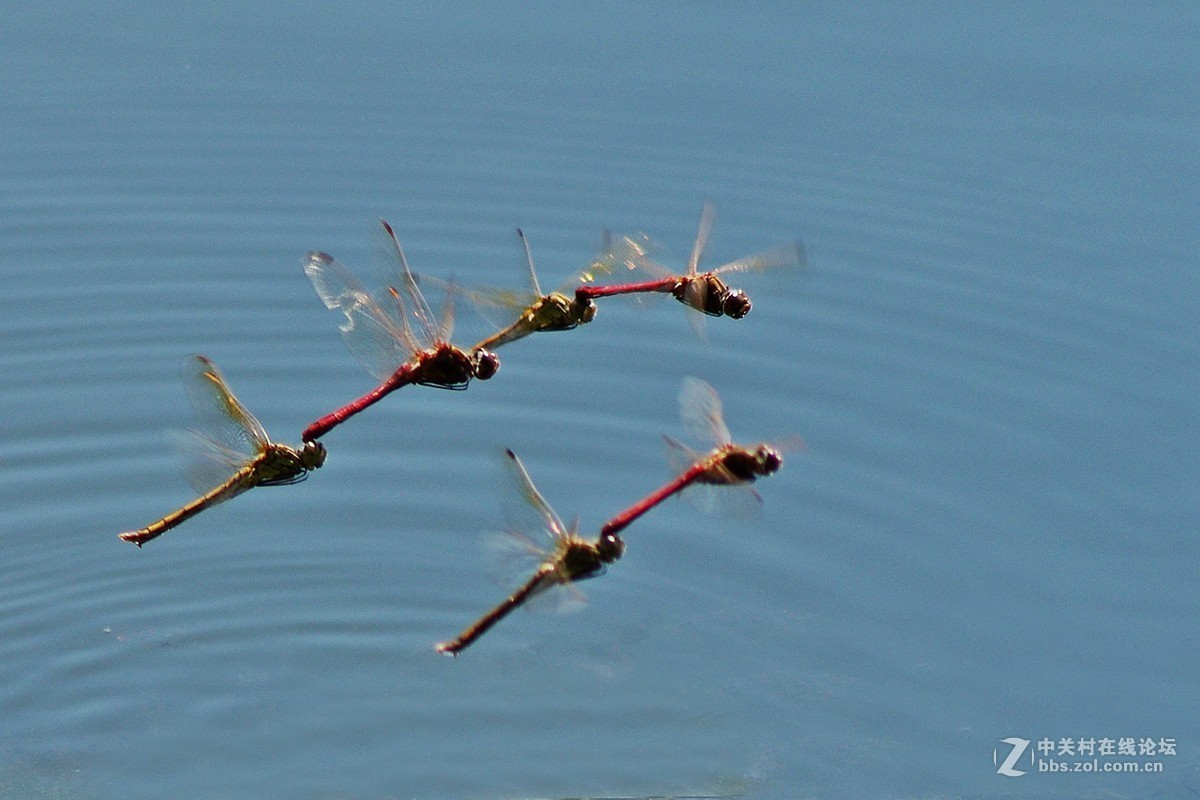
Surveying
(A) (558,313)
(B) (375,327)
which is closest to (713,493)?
(A) (558,313)

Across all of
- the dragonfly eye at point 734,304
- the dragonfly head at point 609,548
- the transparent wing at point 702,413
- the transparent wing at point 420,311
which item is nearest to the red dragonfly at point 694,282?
the dragonfly eye at point 734,304

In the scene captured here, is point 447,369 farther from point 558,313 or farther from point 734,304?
point 734,304

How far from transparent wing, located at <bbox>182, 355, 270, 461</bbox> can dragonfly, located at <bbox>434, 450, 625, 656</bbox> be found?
0.38 metres

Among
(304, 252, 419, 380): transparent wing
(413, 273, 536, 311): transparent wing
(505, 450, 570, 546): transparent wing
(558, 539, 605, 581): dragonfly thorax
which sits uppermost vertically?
(413, 273, 536, 311): transparent wing

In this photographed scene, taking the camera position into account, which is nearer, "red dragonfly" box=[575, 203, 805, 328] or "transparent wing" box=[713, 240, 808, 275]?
"red dragonfly" box=[575, 203, 805, 328]

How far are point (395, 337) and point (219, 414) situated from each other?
326 mm

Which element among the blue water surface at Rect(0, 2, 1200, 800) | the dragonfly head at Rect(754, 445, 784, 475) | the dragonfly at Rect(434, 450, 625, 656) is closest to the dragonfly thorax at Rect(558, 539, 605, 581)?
the dragonfly at Rect(434, 450, 625, 656)

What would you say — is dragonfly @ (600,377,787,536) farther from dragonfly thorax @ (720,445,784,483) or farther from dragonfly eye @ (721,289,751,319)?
dragonfly eye @ (721,289,751,319)

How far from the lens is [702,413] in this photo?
8.04 feet

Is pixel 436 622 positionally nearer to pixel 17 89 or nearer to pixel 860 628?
pixel 860 628

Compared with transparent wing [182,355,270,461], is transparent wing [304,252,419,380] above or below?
above

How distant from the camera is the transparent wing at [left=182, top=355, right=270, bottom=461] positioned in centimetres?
257

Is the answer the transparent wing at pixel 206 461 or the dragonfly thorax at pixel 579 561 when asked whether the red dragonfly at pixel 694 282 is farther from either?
the transparent wing at pixel 206 461

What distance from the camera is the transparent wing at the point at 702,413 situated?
2.45 meters
